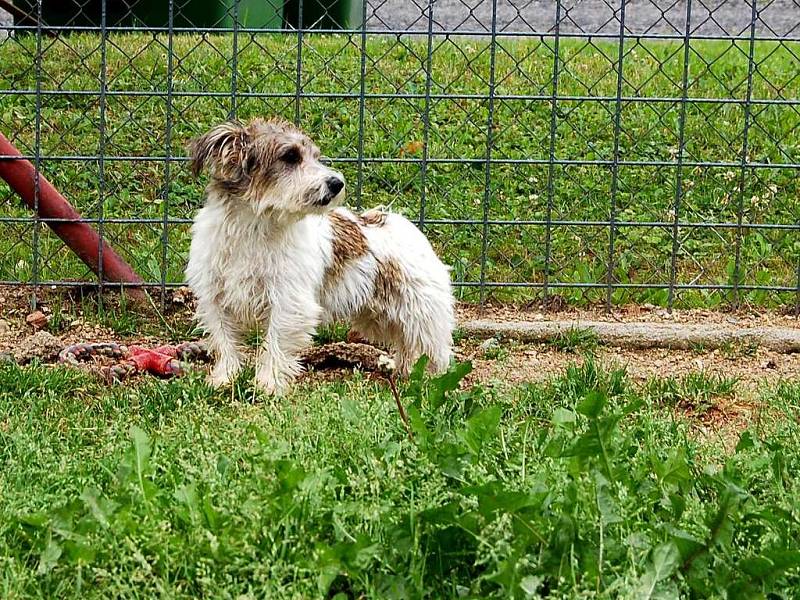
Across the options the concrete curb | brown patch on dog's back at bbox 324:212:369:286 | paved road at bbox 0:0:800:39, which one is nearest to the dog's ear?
brown patch on dog's back at bbox 324:212:369:286

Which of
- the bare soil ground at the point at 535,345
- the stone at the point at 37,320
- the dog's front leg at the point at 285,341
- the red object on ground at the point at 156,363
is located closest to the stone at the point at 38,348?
the bare soil ground at the point at 535,345

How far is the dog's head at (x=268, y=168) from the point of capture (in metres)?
4.98

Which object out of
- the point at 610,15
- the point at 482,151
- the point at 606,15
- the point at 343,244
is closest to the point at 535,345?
the point at 343,244

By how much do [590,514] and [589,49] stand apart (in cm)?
700

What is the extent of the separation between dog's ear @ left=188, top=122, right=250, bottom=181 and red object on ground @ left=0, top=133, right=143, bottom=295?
1.20 meters

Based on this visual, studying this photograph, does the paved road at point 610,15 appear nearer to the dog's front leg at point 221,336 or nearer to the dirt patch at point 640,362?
the dirt patch at point 640,362

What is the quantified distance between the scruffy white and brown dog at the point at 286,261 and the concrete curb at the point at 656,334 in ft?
1.94

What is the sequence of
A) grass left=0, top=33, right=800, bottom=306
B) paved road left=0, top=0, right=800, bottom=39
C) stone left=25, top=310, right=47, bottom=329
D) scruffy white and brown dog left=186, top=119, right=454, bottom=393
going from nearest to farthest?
scruffy white and brown dog left=186, top=119, right=454, bottom=393 < stone left=25, top=310, right=47, bottom=329 < grass left=0, top=33, right=800, bottom=306 < paved road left=0, top=0, right=800, bottom=39

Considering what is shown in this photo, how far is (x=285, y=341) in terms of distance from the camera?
5.20 meters

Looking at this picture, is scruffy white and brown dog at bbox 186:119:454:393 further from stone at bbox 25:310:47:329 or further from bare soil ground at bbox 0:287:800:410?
stone at bbox 25:310:47:329

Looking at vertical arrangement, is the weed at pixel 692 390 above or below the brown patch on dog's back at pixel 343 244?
below

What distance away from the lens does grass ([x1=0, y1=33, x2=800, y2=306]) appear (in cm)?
686

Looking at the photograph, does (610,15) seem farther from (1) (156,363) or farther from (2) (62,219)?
(1) (156,363)

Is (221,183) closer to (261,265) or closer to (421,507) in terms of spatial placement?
(261,265)
